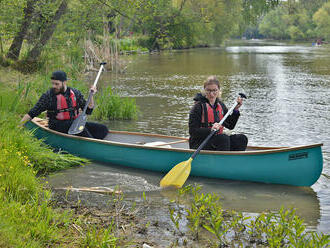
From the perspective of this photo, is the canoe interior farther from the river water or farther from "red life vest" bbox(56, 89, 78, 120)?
the river water

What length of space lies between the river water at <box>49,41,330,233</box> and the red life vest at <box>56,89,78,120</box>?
782 millimetres

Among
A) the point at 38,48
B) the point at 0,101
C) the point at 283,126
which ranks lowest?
the point at 283,126

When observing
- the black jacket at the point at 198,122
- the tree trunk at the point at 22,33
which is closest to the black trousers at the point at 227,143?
the black jacket at the point at 198,122

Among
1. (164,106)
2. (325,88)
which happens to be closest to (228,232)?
(164,106)

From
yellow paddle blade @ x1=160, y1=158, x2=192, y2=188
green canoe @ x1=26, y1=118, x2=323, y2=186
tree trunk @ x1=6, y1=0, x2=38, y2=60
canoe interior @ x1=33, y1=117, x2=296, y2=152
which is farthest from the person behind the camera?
tree trunk @ x1=6, y1=0, x2=38, y2=60

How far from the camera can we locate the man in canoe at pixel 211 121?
5.11 metres

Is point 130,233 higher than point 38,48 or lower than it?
lower

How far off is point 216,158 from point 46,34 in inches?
331

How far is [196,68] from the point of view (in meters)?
20.6

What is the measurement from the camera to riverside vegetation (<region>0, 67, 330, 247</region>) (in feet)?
10.1

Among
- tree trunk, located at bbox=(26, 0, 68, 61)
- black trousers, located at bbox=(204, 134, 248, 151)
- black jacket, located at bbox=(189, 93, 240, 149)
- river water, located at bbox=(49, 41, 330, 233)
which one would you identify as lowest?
river water, located at bbox=(49, 41, 330, 233)

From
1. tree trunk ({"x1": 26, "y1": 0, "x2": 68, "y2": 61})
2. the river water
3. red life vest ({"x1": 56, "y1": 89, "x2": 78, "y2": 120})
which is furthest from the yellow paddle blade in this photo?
tree trunk ({"x1": 26, "y1": 0, "x2": 68, "y2": 61})

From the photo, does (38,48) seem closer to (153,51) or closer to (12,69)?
(12,69)

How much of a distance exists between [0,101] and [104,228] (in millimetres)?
3752
